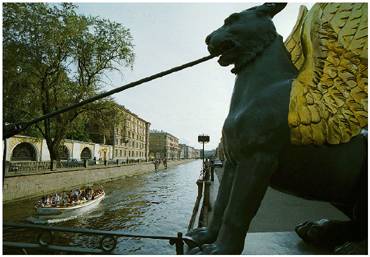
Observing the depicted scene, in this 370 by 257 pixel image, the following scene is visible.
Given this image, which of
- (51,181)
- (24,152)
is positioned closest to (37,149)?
(24,152)

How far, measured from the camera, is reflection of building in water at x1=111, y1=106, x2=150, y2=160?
58.1 meters

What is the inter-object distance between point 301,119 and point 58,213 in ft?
54.1

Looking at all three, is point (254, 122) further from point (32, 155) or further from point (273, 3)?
point (32, 155)

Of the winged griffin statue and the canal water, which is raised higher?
the winged griffin statue

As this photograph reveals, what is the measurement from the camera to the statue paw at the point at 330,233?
2.50 meters

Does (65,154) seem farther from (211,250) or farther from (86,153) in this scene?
(211,250)

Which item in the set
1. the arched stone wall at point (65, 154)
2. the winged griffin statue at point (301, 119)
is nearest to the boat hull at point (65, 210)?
the winged griffin statue at point (301, 119)

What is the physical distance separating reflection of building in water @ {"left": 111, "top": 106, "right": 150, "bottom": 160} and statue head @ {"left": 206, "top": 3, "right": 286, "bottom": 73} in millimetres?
47767

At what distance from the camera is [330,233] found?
2.53 metres

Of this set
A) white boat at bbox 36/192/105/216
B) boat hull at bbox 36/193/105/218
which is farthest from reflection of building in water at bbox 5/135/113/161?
boat hull at bbox 36/193/105/218

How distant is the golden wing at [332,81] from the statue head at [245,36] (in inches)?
11.4

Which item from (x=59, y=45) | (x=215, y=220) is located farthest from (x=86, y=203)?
(x=215, y=220)

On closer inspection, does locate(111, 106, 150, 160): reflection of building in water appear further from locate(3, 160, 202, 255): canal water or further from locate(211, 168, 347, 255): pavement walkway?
locate(211, 168, 347, 255): pavement walkway

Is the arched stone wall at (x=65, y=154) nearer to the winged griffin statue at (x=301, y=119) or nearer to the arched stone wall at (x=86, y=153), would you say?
the arched stone wall at (x=86, y=153)
